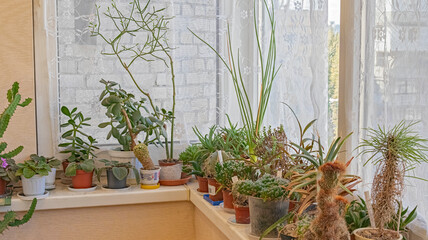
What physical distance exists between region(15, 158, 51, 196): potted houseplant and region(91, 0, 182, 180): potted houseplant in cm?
55

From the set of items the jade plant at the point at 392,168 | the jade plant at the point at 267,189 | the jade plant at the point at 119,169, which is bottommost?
the jade plant at the point at 119,169

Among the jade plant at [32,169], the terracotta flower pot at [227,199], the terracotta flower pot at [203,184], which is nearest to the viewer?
the terracotta flower pot at [227,199]

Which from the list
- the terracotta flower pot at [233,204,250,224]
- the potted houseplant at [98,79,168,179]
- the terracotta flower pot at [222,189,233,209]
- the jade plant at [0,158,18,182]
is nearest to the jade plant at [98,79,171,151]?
the potted houseplant at [98,79,168,179]

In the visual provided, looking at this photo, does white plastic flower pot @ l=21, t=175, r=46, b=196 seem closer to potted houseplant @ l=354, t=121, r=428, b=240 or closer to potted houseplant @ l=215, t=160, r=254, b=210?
potted houseplant @ l=215, t=160, r=254, b=210

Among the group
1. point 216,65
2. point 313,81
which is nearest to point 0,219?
point 216,65

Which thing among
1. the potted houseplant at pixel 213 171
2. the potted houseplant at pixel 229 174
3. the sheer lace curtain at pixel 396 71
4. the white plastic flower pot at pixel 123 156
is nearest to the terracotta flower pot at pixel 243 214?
the potted houseplant at pixel 229 174

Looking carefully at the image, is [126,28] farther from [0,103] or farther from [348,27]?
[348,27]

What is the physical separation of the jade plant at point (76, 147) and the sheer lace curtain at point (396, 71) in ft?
4.22

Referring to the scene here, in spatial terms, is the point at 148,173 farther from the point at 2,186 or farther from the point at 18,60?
the point at 18,60

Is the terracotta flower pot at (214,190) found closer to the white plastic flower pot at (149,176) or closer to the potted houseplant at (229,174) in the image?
the potted houseplant at (229,174)

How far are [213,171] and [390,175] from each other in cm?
98

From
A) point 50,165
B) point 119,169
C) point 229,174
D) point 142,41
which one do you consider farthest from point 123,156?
point 229,174

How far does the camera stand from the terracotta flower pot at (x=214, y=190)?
2.20 m

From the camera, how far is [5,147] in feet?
7.31
